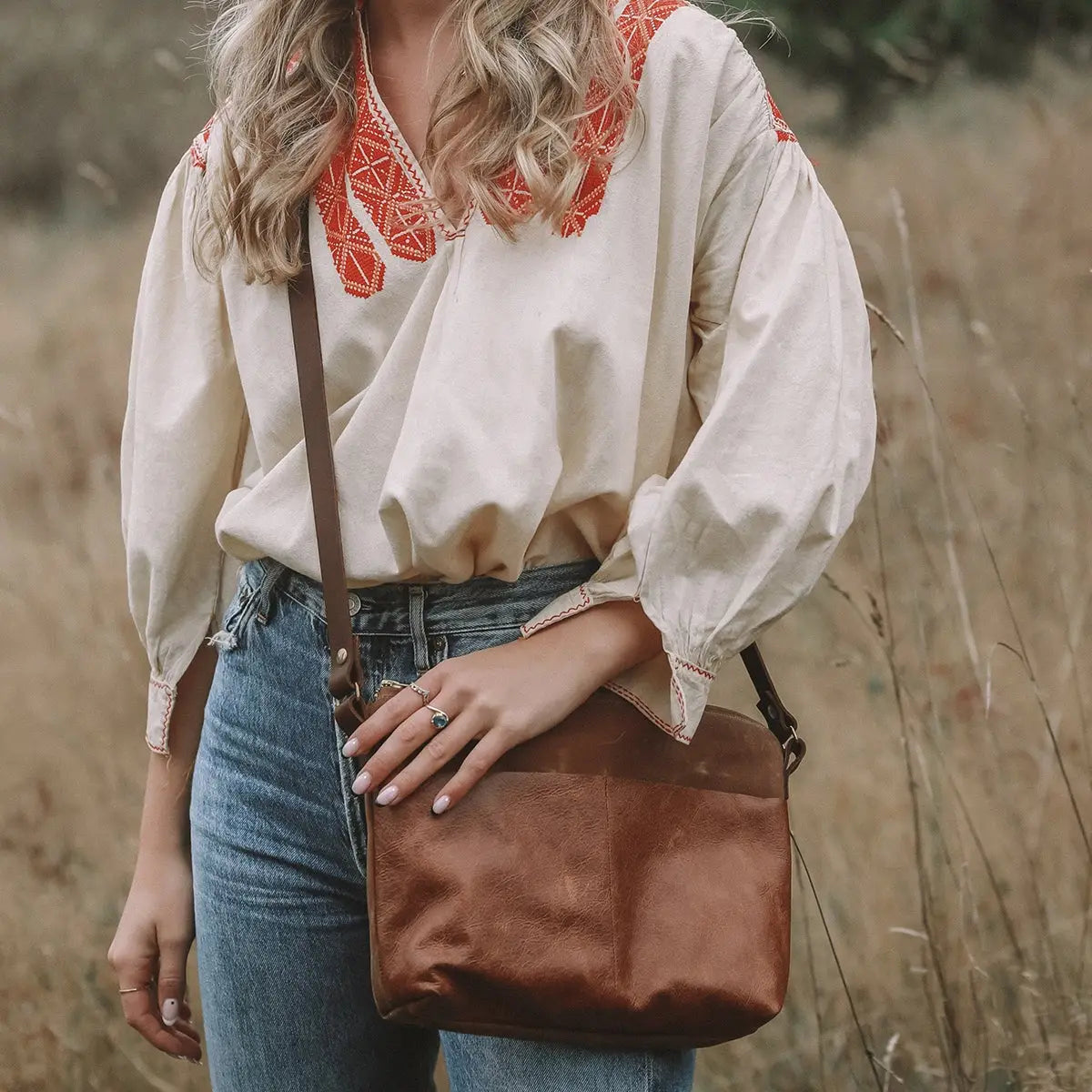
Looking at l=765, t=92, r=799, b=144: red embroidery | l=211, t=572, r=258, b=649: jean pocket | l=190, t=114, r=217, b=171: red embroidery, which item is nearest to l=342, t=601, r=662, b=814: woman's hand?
l=211, t=572, r=258, b=649: jean pocket

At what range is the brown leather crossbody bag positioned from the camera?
1.02 m

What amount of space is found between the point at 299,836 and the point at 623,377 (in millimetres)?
518

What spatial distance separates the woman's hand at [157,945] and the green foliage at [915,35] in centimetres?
358

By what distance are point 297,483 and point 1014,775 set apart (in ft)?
6.81

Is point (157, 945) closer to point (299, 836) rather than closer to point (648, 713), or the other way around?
point (299, 836)

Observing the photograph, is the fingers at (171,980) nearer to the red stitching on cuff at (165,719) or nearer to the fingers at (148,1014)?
the fingers at (148,1014)

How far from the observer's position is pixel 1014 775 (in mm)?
2781

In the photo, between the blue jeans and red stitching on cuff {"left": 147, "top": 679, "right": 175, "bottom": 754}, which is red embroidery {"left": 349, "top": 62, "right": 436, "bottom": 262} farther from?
red stitching on cuff {"left": 147, "top": 679, "right": 175, "bottom": 754}

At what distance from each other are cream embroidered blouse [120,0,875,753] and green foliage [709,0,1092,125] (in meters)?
3.35

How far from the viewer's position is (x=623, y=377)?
3.61 feet

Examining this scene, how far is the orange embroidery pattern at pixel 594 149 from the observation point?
111 cm

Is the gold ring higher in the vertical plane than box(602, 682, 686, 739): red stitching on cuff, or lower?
higher

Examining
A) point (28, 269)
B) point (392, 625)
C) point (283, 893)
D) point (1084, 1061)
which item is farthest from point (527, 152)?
point (28, 269)

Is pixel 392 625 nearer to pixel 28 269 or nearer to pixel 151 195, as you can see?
pixel 28 269
